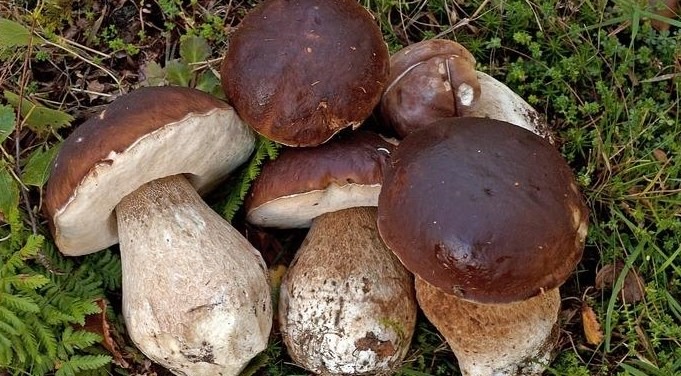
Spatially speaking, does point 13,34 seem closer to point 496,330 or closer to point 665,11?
point 496,330

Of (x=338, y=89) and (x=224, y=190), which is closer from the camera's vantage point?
(x=338, y=89)

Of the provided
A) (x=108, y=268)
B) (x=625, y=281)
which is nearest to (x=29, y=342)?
(x=108, y=268)

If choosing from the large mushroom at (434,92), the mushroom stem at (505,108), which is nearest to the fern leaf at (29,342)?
the large mushroom at (434,92)

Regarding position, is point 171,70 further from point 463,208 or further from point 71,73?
point 463,208

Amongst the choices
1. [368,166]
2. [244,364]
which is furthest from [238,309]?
[368,166]

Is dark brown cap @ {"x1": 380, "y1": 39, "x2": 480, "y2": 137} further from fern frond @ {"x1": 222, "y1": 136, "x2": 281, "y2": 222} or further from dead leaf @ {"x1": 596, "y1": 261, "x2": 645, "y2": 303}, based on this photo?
dead leaf @ {"x1": 596, "y1": 261, "x2": 645, "y2": 303}

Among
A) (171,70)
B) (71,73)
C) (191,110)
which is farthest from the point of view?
(71,73)
